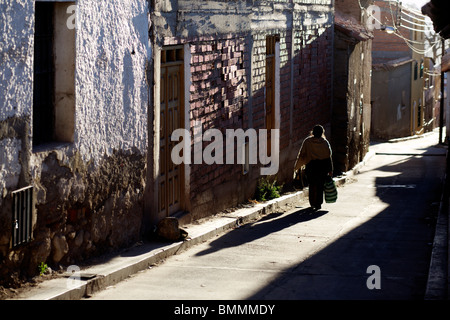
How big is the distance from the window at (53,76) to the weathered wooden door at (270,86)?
7023mm

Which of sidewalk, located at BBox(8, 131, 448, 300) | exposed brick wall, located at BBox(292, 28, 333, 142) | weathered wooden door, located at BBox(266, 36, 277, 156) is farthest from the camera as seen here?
exposed brick wall, located at BBox(292, 28, 333, 142)

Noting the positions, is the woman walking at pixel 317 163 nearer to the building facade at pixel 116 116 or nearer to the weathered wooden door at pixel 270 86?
the building facade at pixel 116 116

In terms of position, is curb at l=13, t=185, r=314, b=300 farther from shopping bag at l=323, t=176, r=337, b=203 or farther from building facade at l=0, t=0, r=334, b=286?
shopping bag at l=323, t=176, r=337, b=203

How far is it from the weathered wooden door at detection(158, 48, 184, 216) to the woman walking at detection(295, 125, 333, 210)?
11.2ft

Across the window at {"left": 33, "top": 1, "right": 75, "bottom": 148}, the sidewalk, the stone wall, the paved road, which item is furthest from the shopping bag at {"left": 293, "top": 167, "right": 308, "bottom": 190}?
the window at {"left": 33, "top": 1, "right": 75, "bottom": 148}

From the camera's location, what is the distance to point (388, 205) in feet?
50.1

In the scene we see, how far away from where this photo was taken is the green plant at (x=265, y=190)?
14141 millimetres

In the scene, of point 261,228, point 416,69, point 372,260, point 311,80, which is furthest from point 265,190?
point 416,69

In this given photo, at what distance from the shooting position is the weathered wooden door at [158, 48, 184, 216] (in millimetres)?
10508

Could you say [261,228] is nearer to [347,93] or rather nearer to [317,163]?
[317,163]

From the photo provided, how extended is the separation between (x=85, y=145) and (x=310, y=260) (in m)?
2.98
